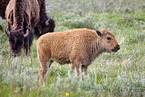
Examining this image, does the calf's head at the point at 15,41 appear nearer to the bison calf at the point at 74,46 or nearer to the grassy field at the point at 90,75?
the grassy field at the point at 90,75

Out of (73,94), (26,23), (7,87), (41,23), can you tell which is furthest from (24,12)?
(73,94)

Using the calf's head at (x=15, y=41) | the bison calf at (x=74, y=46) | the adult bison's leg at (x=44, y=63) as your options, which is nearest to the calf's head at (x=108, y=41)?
the bison calf at (x=74, y=46)

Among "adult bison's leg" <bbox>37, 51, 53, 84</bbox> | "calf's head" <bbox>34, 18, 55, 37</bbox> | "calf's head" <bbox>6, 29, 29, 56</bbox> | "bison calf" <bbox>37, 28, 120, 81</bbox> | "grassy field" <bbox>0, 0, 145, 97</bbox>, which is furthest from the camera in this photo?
"calf's head" <bbox>34, 18, 55, 37</bbox>

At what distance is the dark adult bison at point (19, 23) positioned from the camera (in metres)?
6.90

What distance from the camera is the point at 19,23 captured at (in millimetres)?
7559

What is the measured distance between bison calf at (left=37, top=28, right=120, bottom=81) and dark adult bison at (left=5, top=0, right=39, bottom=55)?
2.34 meters

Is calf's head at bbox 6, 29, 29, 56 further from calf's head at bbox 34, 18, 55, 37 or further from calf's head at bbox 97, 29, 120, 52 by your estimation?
calf's head at bbox 97, 29, 120, 52

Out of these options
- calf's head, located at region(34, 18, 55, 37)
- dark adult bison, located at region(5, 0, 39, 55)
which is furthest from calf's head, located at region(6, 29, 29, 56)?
calf's head, located at region(34, 18, 55, 37)

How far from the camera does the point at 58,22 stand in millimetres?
13312

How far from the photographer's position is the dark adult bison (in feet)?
22.6

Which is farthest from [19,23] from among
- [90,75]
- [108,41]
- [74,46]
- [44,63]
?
[108,41]

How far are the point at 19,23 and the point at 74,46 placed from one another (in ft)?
12.2

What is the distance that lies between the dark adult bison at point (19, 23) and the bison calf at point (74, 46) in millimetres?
2343

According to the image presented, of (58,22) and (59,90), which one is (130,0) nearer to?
(58,22)
